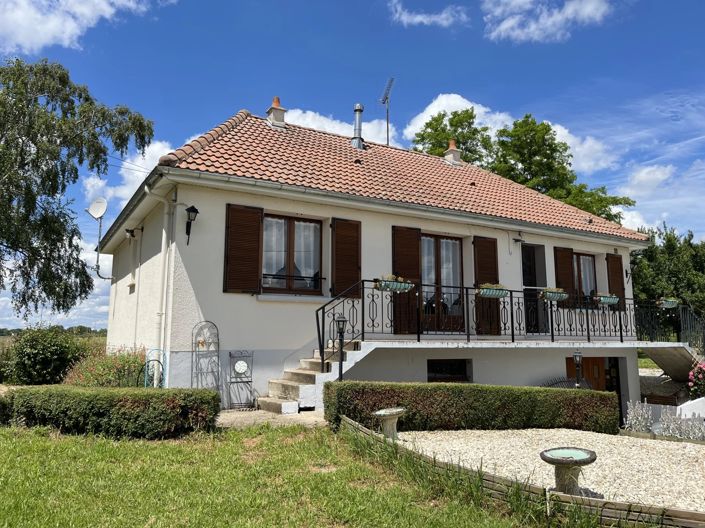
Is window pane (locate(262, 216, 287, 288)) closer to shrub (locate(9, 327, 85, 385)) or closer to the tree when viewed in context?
shrub (locate(9, 327, 85, 385))

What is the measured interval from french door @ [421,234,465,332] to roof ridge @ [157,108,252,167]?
5.26 metres

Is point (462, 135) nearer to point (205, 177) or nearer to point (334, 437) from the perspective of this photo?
point (205, 177)

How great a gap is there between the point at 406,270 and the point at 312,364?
330 cm

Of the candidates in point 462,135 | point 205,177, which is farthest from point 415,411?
point 462,135

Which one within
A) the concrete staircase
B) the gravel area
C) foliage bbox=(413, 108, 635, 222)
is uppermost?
foliage bbox=(413, 108, 635, 222)

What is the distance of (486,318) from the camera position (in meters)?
12.7

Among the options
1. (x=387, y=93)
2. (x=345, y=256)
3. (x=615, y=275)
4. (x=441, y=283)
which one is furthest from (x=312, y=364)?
(x=387, y=93)

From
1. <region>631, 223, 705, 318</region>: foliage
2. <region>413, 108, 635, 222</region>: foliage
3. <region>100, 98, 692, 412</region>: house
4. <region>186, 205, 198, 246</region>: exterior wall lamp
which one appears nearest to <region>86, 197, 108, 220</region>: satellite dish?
<region>100, 98, 692, 412</region>: house

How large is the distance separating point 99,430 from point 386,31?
10.6 metres

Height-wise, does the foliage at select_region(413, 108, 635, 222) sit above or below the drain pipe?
above

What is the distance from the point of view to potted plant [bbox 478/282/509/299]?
38.8ft

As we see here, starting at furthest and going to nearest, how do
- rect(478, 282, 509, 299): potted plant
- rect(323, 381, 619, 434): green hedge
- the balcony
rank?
rect(478, 282, 509, 299): potted plant, the balcony, rect(323, 381, 619, 434): green hedge

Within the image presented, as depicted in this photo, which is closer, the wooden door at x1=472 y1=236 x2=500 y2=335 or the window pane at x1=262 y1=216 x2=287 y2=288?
the window pane at x1=262 y1=216 x2=287 y2=288

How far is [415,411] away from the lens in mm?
8266
